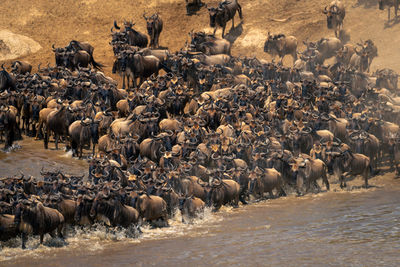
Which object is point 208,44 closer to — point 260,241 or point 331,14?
point 331,14

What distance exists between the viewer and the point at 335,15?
4334cm

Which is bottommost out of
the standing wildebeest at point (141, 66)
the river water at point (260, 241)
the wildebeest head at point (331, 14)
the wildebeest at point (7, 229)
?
the river water at point (260, 241)

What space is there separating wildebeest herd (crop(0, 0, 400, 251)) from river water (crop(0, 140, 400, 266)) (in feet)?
2.14

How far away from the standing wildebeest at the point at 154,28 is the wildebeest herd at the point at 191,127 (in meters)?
2.06

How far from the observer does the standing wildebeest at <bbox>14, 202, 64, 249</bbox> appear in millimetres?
18375

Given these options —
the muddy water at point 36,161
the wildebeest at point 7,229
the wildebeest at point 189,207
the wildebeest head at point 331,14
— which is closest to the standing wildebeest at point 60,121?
the muddy water at point 36,161

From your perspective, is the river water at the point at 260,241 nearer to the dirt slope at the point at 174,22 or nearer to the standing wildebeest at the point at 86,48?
the standing wildebeest at the point at 86,48

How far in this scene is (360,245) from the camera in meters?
18.6

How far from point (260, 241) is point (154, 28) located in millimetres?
25077

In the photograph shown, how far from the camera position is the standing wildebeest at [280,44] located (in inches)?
1625

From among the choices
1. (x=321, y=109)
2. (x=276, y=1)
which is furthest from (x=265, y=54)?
(x=321, y=109)

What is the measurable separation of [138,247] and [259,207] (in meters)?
5.72

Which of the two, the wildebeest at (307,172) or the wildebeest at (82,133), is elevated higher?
the wildebeest at (82,133)

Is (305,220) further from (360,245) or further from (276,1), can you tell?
(276,1)
